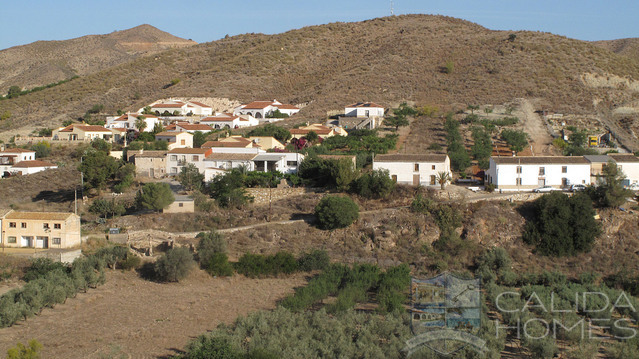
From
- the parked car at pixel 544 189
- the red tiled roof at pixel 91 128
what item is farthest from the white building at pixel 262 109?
the parked car at pixel 544 189

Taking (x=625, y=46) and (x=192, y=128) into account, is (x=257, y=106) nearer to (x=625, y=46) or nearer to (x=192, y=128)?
(x=192, y=128)

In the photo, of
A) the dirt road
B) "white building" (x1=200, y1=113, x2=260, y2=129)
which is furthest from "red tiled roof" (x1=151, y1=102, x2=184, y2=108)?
the dirt road

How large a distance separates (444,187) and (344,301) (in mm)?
13479

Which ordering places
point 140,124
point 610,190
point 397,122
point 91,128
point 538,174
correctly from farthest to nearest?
point 140,124, point 91,128, point 397,122, point 538,174, point 610,190

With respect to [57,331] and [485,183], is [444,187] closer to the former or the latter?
[485,183]

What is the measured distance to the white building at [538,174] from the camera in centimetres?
3428

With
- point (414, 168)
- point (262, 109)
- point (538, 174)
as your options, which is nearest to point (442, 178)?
point (414, 168)

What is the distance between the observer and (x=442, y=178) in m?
33.9

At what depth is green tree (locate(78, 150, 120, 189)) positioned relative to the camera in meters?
36.4

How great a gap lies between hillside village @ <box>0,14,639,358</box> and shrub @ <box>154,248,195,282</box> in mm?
94

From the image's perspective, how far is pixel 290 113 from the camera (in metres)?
62.8

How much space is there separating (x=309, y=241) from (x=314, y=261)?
274 cm

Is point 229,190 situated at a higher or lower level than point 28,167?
lower

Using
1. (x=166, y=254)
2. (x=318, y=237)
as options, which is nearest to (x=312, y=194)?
(x=318, y=237)
